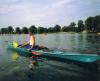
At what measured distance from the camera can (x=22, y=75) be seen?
49.8 ft

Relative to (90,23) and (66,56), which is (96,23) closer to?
(90,23)

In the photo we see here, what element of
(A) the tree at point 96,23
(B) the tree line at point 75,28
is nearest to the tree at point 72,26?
(B) the tree line at point 75,28

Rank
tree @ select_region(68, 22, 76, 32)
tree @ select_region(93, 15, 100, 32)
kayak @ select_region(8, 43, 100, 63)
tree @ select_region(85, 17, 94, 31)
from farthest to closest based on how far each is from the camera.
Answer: tree @ select_region(68, 22, 76, 32) < tree @ select_region(85, 17, 94, 31) < tree @ select_region(93, 15, 100, 32) < kayak @ select_region(8, 43, 100, 63)

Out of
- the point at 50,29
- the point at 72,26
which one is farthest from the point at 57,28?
the point at 72,26

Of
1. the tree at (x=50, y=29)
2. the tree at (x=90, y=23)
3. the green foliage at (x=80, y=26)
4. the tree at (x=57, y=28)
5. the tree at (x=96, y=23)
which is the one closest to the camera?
the tree at (x=96, y=23)

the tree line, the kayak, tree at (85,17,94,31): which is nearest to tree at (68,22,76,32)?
the tree line

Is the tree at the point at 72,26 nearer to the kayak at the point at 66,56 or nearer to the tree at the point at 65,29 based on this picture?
the tree at the point at 65,29

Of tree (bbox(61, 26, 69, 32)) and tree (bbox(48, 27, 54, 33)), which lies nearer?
tree (bbox(61, 26, 69, 32))

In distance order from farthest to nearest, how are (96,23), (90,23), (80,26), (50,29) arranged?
(50,29)
(80,26)
(90,23)
(96,23)

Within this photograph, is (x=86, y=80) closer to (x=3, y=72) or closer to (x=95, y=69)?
(x=95, y=69)

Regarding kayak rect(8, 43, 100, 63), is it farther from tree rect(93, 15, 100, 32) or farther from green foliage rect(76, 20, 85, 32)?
green foliage rect(76, 20, 85, 32)

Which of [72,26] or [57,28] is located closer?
[72,26]

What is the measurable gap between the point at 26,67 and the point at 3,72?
7.87 ft

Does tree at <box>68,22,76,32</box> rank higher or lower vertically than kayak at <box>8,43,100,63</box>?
higher
